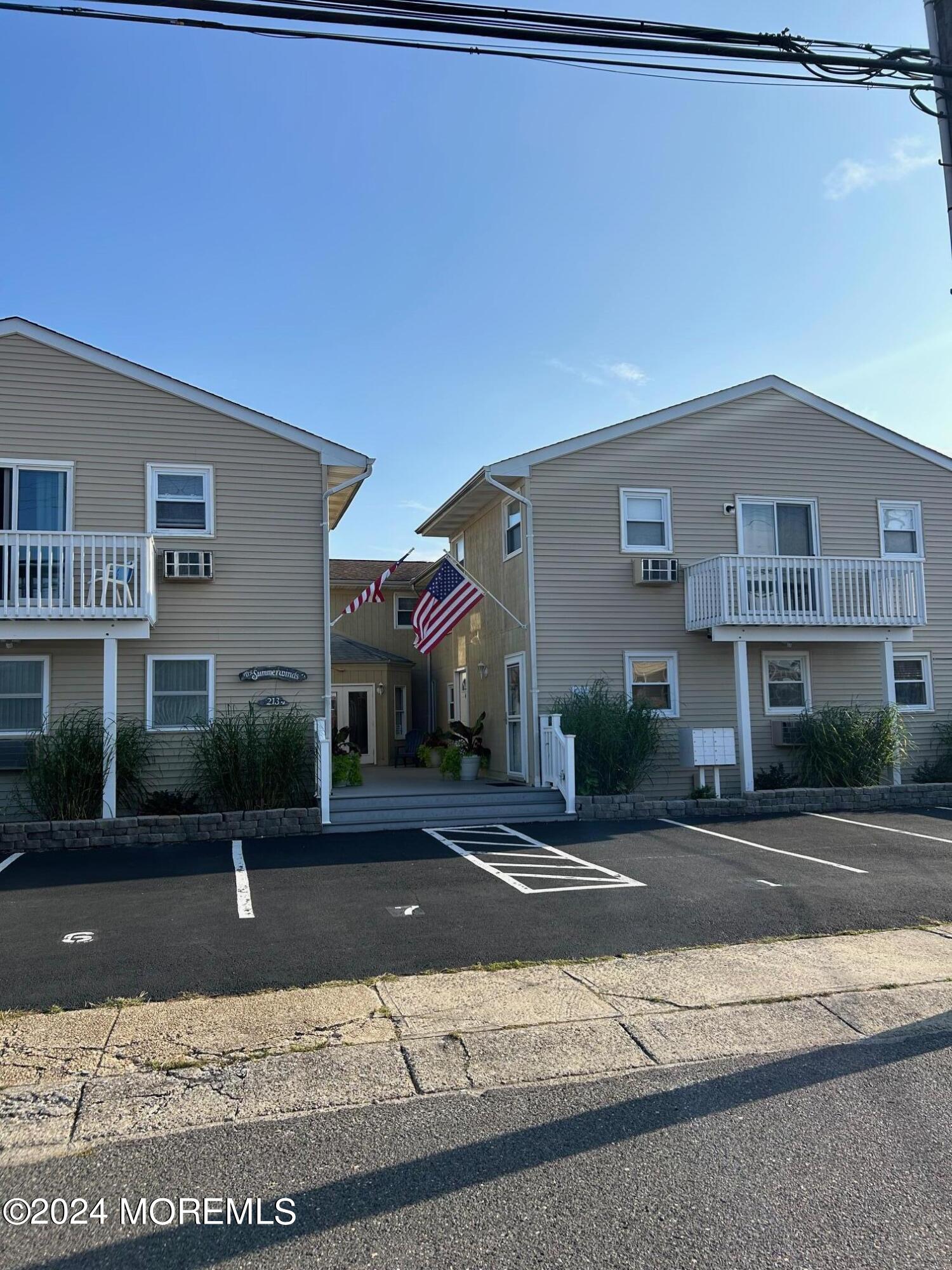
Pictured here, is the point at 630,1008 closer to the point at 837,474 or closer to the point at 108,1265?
the point at 108,1265

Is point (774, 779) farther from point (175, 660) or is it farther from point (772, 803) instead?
point (175, 660)

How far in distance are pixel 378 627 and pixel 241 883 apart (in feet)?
59.1

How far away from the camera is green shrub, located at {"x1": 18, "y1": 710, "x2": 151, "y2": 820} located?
1297cm

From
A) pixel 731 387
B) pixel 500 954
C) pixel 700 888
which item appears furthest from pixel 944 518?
pixel 500 954

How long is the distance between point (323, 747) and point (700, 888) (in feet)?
20.7

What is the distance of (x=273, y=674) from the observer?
15.3 metres

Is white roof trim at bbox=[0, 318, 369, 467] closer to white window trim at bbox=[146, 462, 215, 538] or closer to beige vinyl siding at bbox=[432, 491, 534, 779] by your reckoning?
white window trim at bbox=[146, 462, 215, 538]

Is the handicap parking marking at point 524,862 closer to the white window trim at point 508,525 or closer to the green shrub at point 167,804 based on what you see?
the green shrub at point 167,804

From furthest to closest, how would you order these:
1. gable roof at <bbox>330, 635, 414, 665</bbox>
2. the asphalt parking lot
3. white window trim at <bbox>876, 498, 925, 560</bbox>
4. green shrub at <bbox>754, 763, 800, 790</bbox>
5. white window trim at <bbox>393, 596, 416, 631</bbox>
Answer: white window trim at <bbox>393, 596, 416, 631</bbox>, gable roof at <bbox>330, 635, 414, 665</bbox>, white window trim at <bbox>876, 498, 925, 560</bbox>, green shrub at <bbox>754, 763, 800, 790</bbox>, the asphalt parking lot

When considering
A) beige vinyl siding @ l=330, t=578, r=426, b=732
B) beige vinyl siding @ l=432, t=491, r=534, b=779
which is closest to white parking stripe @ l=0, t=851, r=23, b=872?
beige vinyl siding @ l=432, t=491, r=534, b=779

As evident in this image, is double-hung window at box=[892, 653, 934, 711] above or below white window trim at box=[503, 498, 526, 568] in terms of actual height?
below

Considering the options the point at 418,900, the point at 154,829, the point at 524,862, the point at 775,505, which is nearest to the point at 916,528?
the point at 775,505

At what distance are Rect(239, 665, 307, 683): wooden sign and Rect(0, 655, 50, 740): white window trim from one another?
9.20 feet

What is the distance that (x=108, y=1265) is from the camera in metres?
3.28
